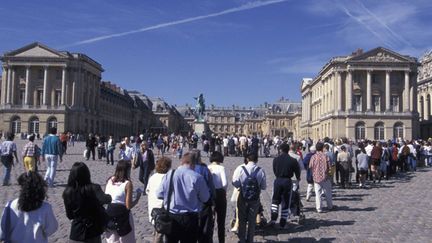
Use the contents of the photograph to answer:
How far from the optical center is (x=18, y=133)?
83.5 m

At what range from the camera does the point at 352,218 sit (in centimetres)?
1267

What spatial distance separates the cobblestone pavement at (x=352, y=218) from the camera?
10.3 meters

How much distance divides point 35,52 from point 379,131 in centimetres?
5880

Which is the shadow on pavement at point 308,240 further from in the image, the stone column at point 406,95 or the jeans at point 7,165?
the stone column at point 406,95

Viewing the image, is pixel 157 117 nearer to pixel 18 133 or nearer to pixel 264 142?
pixel 18 133

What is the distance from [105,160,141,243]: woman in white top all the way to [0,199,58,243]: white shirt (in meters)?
1.67

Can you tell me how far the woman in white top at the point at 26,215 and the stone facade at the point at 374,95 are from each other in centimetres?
8163

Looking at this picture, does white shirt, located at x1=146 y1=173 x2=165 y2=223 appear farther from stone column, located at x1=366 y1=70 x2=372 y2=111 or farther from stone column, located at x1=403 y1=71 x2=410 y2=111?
stone column, located at x1=403 y1=71 x2=410 y2=111

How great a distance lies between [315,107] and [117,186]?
104882mm

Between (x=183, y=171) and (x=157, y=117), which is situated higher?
(x=157, y=117)

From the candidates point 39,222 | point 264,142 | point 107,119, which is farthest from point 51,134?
point 107,119

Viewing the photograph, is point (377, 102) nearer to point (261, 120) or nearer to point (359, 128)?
point (359, 128)

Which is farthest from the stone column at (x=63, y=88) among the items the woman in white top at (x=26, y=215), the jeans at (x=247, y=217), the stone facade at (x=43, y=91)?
the woman in white top at (x=26, y=215)

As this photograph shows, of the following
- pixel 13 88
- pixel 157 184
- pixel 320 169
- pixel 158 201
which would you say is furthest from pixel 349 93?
pixel 158 201
